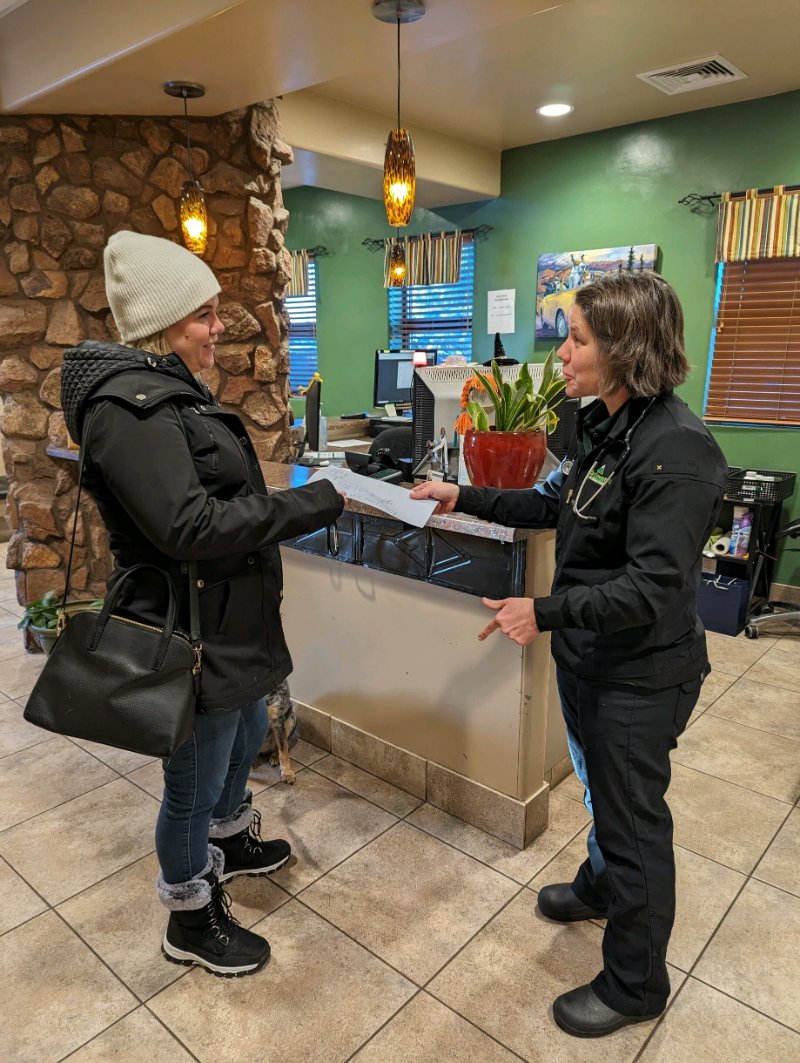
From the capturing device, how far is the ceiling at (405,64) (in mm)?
2217

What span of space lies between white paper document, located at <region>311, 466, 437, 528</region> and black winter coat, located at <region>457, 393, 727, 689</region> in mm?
383

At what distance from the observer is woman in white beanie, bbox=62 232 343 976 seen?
1239mm

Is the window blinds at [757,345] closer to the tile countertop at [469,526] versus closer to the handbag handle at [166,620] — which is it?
the tile countertop at [469,526]

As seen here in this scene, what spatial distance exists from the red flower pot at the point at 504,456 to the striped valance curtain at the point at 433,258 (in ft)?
12.9

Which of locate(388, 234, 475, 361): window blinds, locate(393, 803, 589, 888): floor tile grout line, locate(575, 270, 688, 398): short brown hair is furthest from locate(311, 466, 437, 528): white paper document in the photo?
locate(388, 234, 475, 361): window blinds

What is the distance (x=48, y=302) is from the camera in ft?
10.6

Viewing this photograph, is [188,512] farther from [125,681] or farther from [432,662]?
[432,662]

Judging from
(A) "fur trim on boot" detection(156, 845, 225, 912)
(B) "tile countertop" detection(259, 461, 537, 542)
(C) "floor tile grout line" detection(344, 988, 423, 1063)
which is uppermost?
(B) "tile countertop" detection(259, 461, 537, 542)

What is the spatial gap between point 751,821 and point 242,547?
6.07 ft

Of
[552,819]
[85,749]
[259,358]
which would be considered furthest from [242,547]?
[259,358]

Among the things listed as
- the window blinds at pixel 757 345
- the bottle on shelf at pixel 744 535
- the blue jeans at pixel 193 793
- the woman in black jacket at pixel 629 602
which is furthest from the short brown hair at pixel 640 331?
the window blinds at pixel 757 345

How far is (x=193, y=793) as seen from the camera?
1511 millimetres

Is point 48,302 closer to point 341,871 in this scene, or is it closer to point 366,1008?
point 341,871

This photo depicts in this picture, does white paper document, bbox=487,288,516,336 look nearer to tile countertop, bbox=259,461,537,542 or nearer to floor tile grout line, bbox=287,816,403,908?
tile countertop, bbox=259,461,537,542
